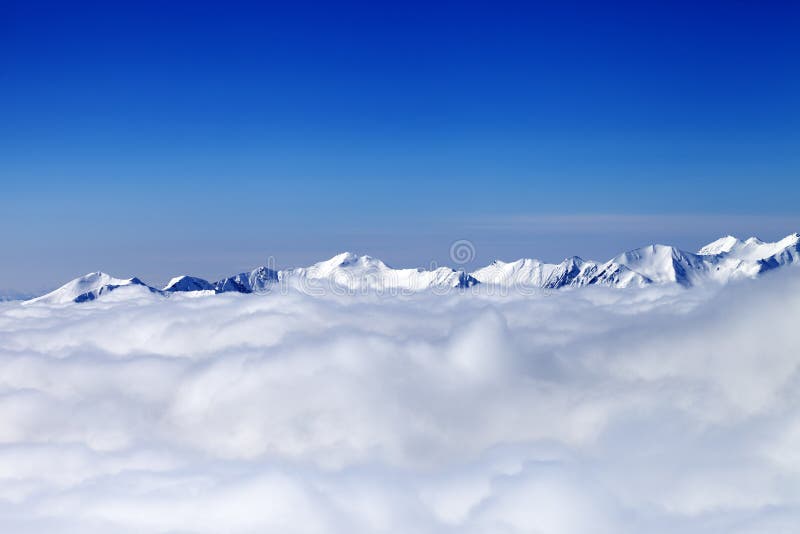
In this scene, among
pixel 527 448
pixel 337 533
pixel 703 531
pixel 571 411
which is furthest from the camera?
pixel 571 411

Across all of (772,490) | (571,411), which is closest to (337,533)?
(772,490)

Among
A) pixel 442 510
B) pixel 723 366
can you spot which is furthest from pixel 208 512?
pixel 723 366

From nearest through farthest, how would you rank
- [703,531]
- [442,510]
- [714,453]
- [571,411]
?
[703,531]
[442,510]
[714,453]
[571,411]

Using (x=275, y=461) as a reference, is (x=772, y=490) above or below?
above

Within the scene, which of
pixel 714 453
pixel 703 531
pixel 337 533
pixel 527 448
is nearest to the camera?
pixel 703 531

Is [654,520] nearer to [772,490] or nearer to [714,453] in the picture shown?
[772,490]

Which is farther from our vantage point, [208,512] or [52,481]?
[52,481]

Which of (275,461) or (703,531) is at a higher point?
(703,531)

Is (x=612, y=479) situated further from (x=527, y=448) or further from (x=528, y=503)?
(x=527, y=448)

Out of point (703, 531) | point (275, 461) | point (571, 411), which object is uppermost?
point (703, 531)
